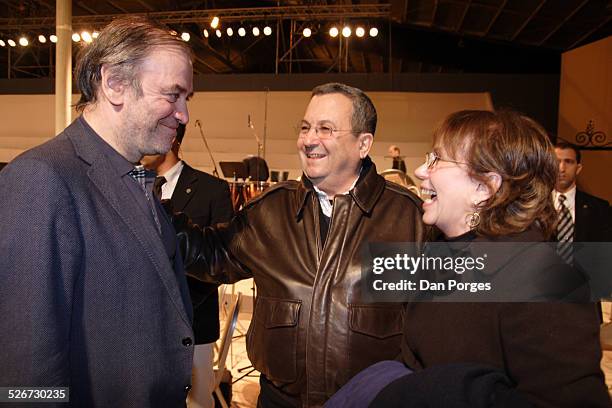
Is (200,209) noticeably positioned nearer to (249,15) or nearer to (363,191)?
(363,191)

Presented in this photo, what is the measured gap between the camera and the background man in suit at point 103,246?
3.22 ft

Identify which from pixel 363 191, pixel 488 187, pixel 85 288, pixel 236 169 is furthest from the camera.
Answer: pixel 236 169

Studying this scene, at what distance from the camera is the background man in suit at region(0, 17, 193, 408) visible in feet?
3.22

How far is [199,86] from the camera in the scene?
12383 millimetres

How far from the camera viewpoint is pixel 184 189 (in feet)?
8.33

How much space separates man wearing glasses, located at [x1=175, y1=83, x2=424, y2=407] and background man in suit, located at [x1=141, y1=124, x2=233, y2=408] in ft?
2.09

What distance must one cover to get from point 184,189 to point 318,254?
114cm

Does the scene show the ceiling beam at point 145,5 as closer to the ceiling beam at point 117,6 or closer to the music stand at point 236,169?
the ceiling beam at point 117,6

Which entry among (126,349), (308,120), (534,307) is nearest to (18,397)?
(126,349)

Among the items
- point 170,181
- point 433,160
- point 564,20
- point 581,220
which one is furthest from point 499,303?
point 564,20

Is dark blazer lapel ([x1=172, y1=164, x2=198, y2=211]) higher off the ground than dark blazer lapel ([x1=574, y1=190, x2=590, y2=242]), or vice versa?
dark blazer lapel ([x1=172, y1=164, x2=198, y2=211])

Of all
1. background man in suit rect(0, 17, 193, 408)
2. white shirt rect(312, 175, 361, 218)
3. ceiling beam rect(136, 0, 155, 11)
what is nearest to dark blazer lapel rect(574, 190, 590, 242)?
white shirt rect(312, 175, 361, 218)

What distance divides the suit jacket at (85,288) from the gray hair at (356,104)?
3.09 ft

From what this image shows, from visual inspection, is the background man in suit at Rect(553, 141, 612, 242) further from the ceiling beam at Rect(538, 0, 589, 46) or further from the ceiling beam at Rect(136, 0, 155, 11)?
the ceiling beam at Rect(136, 0, 155, 11)
